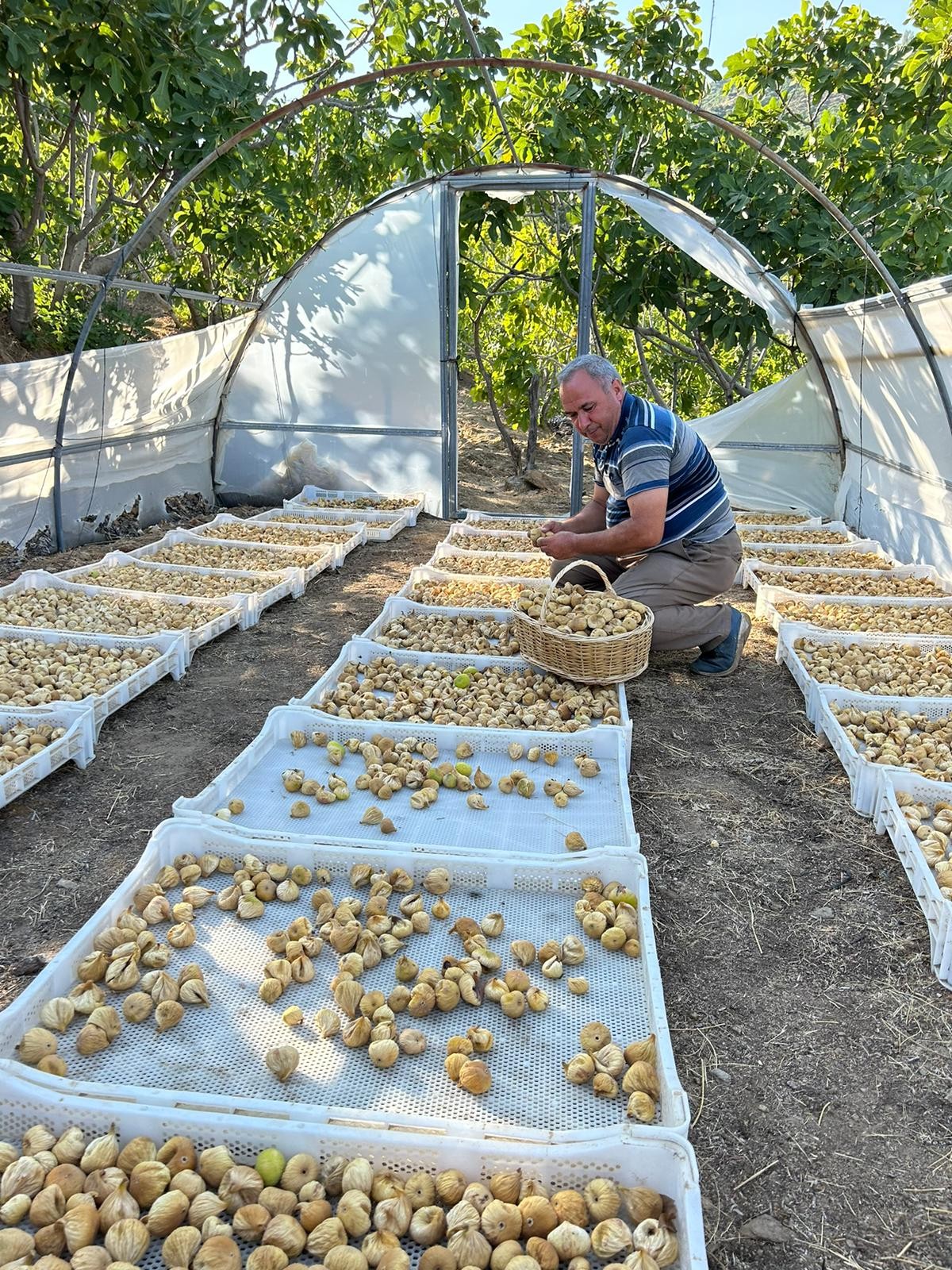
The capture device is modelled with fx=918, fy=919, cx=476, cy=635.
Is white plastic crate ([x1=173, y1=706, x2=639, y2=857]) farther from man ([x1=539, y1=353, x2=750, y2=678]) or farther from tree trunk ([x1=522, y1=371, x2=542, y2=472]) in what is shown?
tree trunk ([x1=522, y1=371, x2=542, y2=472])

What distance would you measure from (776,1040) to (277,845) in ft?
4.22

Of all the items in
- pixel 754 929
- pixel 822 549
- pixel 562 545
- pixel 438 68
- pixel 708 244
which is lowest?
pixel 754 929

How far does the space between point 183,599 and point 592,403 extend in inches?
95.5

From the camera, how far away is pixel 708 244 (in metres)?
7.00

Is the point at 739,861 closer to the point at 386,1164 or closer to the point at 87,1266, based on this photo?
the point at 386,1164

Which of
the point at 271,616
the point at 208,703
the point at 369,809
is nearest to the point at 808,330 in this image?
the point at 271,616

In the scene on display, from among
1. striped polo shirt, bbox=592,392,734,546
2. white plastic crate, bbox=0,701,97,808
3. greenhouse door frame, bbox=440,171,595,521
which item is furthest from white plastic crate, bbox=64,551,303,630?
greenhouse door frame, bbox=440,171,595,521

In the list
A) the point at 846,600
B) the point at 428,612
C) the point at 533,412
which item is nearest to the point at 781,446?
→ the point at 533,412

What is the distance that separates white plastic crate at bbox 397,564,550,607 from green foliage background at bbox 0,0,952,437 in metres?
2.86

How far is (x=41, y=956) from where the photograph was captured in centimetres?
224

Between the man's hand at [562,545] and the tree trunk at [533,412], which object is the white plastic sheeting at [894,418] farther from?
the tree trunk at [533,412]

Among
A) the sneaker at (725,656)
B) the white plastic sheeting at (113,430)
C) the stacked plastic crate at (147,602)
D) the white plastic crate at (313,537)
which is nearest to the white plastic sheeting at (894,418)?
the sneaker at (725,656)

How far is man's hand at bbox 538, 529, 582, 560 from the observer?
393 centimetres

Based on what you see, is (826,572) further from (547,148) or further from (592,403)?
(547,148)
